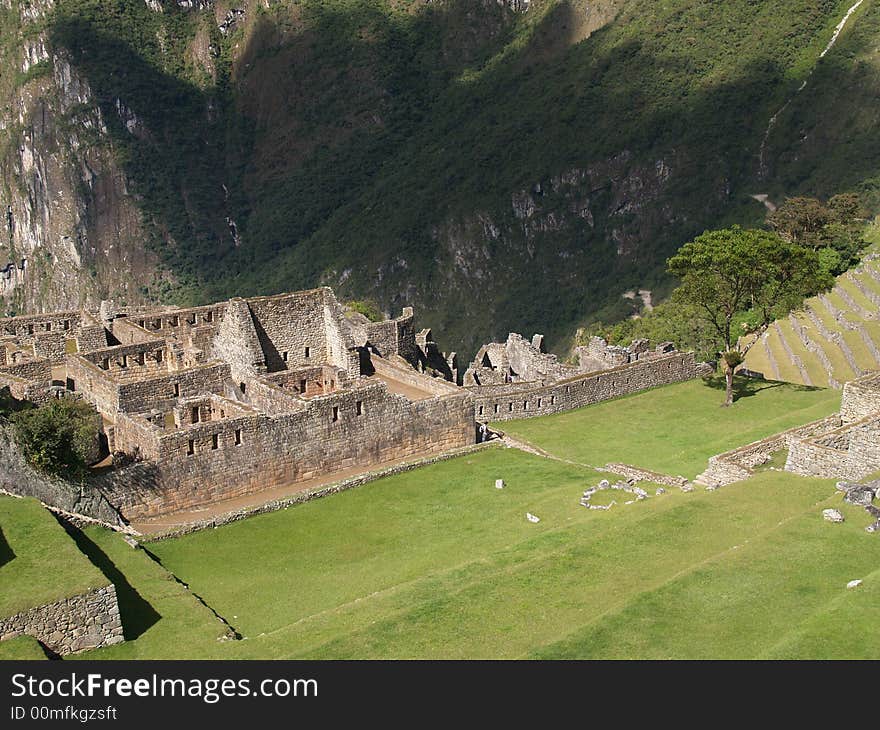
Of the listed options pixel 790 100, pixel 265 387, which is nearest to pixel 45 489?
pixel 265 387

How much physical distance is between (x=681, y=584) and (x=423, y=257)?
516 feet

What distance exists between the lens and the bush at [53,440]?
24.5 metres

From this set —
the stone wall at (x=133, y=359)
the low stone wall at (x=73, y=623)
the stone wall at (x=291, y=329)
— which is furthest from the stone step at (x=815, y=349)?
the low stone wall at (x=73, y=623)

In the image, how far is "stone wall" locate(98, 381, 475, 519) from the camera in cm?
2578

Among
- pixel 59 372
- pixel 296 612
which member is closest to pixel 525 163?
pixel 59 372

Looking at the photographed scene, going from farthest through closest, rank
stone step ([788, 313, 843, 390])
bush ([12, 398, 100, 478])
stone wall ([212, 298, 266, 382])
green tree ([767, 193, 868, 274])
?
green tree ([767, 193, 868, 274]), stone step ([788, 313, 843, 390]), stone wall ([212, 298, 266, 382]), bush ([12, 398, 100, 478])

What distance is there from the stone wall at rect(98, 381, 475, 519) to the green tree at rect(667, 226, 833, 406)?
34.6 feet

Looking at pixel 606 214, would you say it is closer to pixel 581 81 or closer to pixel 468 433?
pixel 581 81

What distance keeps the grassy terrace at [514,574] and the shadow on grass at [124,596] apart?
0.05 metres

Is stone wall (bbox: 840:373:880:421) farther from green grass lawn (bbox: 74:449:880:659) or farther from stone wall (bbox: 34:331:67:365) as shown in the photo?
stone wall (bbox: 34:331:67:365)

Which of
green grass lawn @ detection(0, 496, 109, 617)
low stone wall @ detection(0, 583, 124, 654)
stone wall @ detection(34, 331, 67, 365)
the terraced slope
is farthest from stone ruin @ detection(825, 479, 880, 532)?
the terraced slope

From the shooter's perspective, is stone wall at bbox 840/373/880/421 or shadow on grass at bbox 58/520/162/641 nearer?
shadow on grass at bbox 58/520/162/641

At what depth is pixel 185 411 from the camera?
29.0 m

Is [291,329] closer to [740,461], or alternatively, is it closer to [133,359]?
[133,359]
